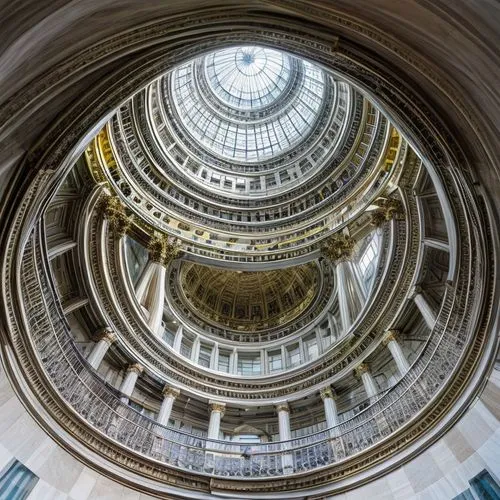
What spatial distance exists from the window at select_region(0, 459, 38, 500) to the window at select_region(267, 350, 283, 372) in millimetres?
14856

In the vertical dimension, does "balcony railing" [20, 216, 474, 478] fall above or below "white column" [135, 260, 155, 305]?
below

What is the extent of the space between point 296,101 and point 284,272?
1982 centimetres

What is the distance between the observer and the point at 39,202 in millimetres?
8289

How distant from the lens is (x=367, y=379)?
14.8 meters

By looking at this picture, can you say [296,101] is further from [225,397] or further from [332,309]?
[225,397]

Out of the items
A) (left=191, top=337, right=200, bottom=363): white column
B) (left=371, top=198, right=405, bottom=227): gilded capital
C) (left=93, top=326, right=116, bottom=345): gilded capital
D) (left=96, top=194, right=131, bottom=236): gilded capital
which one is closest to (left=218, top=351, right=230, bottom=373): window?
(left=191, top=337, right=200, bottom=363): white column

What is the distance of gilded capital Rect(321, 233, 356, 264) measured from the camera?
20606 mm

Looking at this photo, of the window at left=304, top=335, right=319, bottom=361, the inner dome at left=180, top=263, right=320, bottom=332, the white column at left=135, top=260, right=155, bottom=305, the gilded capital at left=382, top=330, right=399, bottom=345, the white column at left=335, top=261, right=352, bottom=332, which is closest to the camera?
the gilded capital at left=382, top=330, right=399, bottom=345

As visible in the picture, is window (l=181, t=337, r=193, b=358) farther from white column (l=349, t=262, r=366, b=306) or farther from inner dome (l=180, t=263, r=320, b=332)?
white column (l=349, t=262, r=366, b=306)

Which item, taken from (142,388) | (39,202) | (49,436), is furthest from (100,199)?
→ (49,436)

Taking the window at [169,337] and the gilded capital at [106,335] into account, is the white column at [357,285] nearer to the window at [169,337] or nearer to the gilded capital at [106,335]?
the window at [169,337]

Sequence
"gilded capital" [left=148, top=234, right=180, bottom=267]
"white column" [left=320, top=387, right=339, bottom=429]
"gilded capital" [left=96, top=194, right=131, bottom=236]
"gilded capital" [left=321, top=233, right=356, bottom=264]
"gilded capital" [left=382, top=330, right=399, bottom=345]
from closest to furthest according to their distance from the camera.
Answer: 1. "gilded capital" [left=382, top=330, right=399, bottom=345]
2. "white column" [left=320, top=387, right=339, bottom=429]
3. "gilded capital" [left=96, top=194, right=131, bottom=236]
4. "gilded capital" [left=321, top=233, right=356, bottom=264]
5. "gilded capital" [left=148, top=234, right=180, bottom=267]

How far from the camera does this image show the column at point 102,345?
555 inches

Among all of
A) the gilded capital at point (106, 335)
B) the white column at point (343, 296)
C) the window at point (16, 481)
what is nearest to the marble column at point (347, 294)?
the white column at point (343, 296)
